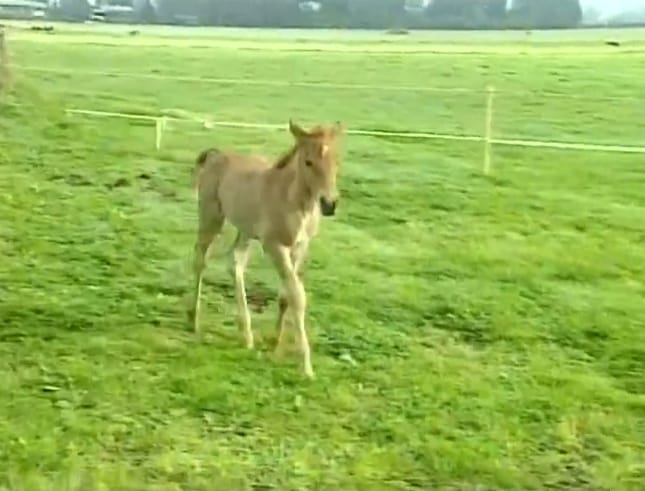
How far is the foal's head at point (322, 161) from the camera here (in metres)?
5.22

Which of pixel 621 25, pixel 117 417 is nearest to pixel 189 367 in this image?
pixel 117 417

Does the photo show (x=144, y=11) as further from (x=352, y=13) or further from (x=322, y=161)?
(x=322, y=161)

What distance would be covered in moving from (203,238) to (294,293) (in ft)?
3.00

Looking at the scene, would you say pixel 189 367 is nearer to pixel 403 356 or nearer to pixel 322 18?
pixel 403 356

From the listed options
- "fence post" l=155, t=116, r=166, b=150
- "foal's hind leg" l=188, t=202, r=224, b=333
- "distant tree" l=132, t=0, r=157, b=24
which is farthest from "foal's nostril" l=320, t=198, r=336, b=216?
"distant tree" l=132, t=0, r=157, b=24

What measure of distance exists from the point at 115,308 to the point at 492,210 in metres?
3.68

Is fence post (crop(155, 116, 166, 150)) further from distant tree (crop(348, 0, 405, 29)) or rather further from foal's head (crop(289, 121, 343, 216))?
foal's head (crop(289, 121, 343, 216))

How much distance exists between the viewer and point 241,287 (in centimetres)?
593

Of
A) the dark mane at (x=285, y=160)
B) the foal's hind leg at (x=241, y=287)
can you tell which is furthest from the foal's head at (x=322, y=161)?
the foal's hind leg at (x=241, y=287)

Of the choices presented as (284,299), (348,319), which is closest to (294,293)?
(284,299)

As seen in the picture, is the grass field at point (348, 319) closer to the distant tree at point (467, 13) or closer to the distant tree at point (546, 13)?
the distant tree at point (467, 13)

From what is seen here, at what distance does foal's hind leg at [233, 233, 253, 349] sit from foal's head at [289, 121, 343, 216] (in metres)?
0.78

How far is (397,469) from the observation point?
4461mm

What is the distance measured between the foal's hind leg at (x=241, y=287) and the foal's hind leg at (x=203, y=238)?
135mm
